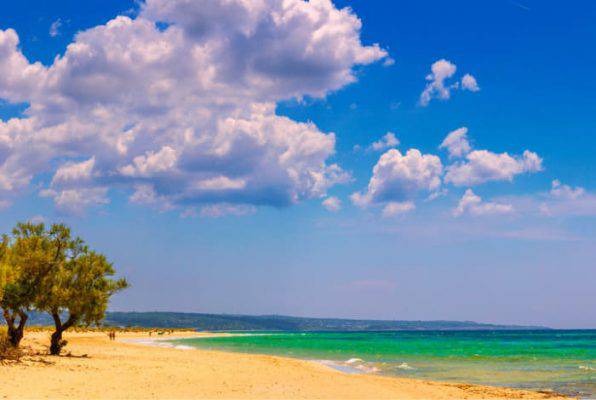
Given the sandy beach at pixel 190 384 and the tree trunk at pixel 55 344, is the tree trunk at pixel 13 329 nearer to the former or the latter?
the sandy beach at pixel 190 384

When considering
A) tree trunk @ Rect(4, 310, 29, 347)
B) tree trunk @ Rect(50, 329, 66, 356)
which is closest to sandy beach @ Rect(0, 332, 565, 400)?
tree trunk @ Rect(4, 310, 29, 347)

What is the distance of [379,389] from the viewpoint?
2838cm

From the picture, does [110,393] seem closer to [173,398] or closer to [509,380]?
[173,398]

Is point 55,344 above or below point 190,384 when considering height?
above

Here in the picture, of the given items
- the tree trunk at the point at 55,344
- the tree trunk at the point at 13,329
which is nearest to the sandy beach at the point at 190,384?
the tree trunk at the point at 13,329

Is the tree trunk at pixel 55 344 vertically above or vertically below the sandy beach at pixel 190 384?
above

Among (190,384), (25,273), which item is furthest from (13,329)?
(190,384)

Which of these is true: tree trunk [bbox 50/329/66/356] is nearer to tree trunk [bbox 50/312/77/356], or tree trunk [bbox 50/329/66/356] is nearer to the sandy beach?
tree trunk [bbox 50/312/77/356]

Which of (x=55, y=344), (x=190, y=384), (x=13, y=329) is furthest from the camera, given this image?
(x=55, y=344)

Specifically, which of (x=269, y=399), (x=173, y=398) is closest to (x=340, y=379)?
(x=269, y=399)

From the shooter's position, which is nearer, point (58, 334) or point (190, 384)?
point (190, 384)

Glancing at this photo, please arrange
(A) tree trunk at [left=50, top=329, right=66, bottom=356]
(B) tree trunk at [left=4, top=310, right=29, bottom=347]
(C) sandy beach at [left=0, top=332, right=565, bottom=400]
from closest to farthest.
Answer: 1. (C) sandy beach at [left=0, top=332, right=565, bottom=400]
2. (B) tree trunk at [left=4, top=310, right=29, bottom=347]
3. (A) tree trunk at [left=50, top=329, right=66, bottom=356]

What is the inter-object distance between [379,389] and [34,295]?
2067cm

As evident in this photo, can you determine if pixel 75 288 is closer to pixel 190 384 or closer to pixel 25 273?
pixel 25 273
